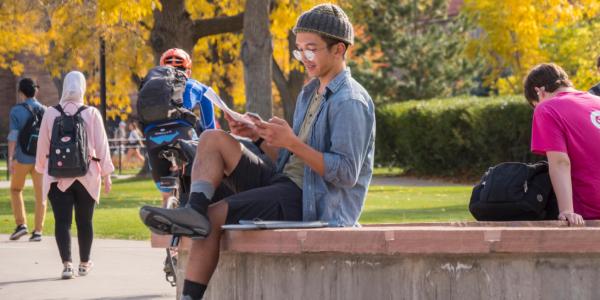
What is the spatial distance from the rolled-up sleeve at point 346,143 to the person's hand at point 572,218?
1083 mm

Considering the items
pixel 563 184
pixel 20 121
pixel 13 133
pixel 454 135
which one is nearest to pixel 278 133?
pixel 563 184

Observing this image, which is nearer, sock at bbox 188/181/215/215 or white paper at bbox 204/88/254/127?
sock at bbox 188/181/215/215

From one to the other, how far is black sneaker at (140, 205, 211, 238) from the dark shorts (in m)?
0.26

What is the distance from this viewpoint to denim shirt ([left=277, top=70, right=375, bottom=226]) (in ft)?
20.2

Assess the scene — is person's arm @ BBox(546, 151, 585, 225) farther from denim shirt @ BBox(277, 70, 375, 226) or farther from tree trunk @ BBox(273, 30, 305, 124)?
tree trunk @ BBox(273, 30, 305, 124)

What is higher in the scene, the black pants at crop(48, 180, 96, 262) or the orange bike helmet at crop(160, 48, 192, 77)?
the orange bike helmet at crop(160, 48, 192, 77)

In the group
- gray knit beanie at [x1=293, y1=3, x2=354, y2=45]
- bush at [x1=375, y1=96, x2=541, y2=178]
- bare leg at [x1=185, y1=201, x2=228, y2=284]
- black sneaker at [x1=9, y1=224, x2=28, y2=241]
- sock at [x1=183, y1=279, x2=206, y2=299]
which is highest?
gray knit beanie at [x1=293, y1=3, x2=354, y2=45]

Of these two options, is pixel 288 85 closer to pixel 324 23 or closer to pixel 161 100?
pixel 161 100

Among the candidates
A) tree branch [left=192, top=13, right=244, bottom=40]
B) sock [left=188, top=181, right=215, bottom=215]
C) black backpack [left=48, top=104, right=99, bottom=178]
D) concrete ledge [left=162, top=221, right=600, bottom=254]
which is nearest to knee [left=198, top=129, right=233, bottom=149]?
sock [left=188, top=181, right=215, bottom=215]

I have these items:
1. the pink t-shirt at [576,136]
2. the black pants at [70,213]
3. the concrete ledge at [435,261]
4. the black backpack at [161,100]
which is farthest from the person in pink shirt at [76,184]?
the pink t-shirt at [576,136]

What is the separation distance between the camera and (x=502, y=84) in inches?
1751

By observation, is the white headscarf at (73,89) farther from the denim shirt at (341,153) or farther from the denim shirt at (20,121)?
the denim shirt at (341,153)

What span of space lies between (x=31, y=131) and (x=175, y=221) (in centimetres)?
891

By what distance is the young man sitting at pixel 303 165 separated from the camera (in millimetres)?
6105
